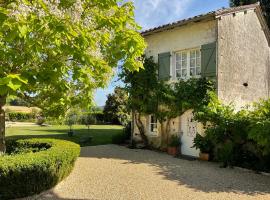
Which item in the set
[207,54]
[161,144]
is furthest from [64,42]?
[161,144]

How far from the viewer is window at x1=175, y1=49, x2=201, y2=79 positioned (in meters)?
15.4

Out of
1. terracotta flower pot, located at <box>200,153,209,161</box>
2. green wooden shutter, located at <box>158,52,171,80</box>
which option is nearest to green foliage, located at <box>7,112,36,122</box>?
green wooden shutter, located at <box>158,52,171,80</box>

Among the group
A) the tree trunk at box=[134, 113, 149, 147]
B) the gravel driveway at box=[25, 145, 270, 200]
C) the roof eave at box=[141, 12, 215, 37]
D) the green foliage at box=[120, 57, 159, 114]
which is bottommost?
the gravel driveway at box=[25, 145, 270, 200]

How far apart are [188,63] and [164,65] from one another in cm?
135

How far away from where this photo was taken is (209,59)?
14.6m

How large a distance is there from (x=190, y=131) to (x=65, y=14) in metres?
9.79

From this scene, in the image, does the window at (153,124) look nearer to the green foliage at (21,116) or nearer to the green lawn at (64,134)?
the green lawn at (64,134)

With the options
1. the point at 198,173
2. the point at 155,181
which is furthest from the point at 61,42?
the point at 198,173

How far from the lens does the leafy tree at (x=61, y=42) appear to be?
17.7 ft

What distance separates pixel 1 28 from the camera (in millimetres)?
5270

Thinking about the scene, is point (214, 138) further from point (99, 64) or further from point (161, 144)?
point (99, 64)

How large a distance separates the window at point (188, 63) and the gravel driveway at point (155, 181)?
167 inches

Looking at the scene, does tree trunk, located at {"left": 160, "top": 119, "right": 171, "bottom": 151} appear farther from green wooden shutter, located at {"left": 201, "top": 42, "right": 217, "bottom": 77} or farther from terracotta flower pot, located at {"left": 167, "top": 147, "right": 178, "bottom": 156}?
green wooden shutter, located at {"left": 201, "top": 42, "right": 217, "bottom": 77}

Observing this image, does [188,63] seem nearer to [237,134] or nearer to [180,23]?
[180,23]
